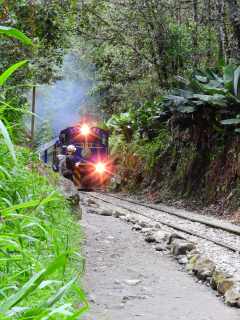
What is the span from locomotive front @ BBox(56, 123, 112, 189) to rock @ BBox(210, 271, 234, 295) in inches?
543

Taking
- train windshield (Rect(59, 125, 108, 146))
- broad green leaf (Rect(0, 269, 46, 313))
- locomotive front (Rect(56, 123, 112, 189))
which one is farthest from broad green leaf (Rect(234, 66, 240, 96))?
broad green leaf (Rect(0, 269, 46, 313))

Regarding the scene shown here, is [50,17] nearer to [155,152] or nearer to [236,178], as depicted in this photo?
[236,178]

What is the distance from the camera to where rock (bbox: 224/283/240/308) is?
157 inches

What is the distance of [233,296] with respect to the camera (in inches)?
159

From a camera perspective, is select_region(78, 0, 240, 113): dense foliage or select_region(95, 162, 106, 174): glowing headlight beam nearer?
select_region(78, 0, 240, 113): dense foliage

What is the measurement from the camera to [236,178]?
Answer: 423 inches

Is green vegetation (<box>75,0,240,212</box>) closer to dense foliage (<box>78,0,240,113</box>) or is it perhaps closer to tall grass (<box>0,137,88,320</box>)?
dense foliage (<box>78,0,240,113</box>)

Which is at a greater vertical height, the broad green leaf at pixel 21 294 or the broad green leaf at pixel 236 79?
the broad green leaf at pixel 236 79

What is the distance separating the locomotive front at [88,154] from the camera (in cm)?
1847

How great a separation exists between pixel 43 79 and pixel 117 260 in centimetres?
1082

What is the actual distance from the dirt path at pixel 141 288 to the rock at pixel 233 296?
6cm

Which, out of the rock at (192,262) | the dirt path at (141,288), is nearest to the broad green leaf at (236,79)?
the dirt path at (141,288)


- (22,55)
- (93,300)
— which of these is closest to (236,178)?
(22,55)

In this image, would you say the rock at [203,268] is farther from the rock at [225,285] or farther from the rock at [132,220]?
the rock at [132,220]
